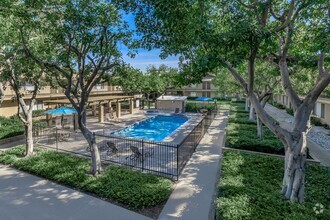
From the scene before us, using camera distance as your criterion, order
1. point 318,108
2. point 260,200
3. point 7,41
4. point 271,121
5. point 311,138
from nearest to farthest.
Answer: point 260,200, point 271,121, point 7,41, point 311,138, point 318,108

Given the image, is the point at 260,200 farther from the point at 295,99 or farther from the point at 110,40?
the point at 110,40

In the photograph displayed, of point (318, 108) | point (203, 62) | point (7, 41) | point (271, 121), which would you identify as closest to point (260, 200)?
point (271, 121)

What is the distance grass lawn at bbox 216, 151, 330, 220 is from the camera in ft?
18.8

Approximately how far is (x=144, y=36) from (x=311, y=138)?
637 inches

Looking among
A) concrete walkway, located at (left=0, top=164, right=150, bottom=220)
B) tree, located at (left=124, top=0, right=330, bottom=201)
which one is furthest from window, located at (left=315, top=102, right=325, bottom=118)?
concrete walkway, located at (left=0, top=164, right=150, bottom=220)

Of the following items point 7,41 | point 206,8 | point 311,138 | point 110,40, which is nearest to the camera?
point 206,8

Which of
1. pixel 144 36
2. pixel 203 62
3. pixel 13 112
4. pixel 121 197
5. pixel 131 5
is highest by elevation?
pixel 131 5

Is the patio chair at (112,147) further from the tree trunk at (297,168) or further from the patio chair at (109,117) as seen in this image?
the patio chair at (109,117)

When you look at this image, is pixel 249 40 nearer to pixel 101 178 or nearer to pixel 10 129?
pixel 101 178

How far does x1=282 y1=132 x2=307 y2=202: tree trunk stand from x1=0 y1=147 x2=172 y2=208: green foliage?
13.2ft

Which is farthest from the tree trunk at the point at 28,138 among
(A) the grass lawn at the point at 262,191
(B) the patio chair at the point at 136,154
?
(A) the grass lawn at the point at 262,191

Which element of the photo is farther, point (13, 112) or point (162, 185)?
point (13, 112)

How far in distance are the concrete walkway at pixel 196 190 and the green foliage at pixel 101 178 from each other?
0.49m

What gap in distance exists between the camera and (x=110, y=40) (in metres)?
9.07
